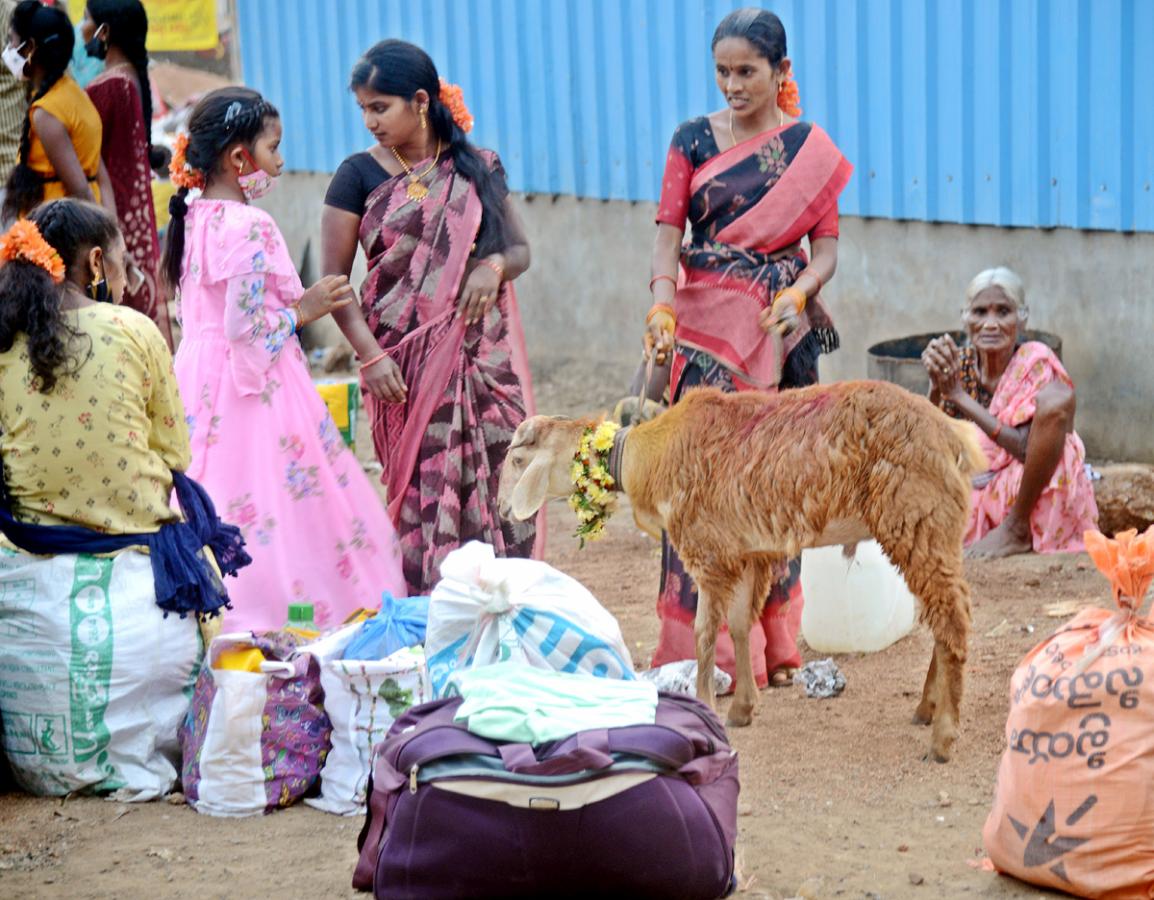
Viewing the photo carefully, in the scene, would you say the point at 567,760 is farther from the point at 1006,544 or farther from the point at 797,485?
the point at 1006,544

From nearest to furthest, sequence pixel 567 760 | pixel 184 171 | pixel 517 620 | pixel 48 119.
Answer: pixel 567 760
pixel 517 620
pixel 184 171
pixel 48 119

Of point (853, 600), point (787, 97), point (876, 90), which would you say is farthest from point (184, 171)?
point (876, 90)

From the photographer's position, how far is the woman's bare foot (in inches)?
290

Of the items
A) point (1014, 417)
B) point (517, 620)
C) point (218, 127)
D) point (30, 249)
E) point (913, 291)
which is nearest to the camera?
point (517, 620)

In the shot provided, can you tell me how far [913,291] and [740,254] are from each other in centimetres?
361

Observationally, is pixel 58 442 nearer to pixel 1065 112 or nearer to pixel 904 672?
pixel 904 672

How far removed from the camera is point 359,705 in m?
4.82

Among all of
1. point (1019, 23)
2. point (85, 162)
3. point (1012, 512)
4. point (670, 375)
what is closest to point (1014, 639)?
point (1012, 512)

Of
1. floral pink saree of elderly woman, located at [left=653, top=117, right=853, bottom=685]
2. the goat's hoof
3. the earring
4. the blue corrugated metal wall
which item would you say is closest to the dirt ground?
the goat's hoof

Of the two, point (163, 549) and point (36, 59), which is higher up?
point (36, 59)

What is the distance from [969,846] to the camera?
4422 millimetres

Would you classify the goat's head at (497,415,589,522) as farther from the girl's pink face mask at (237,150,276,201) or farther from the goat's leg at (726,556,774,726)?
the girl's pink face mask at (237,150,276,201)

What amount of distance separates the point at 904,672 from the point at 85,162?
15.2 feet

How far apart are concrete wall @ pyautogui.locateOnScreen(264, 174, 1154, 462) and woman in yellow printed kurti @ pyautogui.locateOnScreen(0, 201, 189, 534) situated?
16.4 feet
